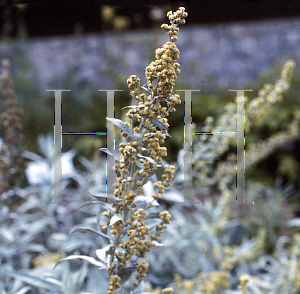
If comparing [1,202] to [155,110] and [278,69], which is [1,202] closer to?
[155,110]

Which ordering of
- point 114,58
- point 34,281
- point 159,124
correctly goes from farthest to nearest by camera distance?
point 114,58
point 34,281
point 159,124

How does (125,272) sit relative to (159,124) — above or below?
below

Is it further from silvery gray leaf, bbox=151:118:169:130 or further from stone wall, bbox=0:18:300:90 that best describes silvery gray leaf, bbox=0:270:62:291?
stone wall, bbox=0:18:300:90

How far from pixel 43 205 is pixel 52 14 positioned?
4.97 ft

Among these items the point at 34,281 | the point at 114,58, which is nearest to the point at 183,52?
the point at 114,58

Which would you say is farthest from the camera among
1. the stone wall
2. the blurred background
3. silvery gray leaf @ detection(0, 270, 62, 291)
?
the stone wall

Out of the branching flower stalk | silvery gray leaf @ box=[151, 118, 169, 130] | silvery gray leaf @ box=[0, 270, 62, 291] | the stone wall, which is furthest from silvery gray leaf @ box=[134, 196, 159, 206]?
the stone wall

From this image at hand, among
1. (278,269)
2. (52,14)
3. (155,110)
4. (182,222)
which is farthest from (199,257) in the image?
(52,14)

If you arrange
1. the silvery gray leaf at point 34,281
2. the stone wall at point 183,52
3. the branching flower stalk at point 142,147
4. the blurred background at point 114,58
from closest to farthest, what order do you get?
the branching flower stalk at point 142,147 < the silvery gray leaf at point 34,281 < the blurred background at point 114,58 < the stone wall at point 183,52

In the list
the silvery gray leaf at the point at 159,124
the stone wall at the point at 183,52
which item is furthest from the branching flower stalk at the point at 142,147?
the stone wall at the point at 183,52

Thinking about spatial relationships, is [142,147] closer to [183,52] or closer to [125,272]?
[125,272]

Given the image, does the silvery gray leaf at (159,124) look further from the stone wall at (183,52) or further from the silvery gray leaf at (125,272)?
the stone wall at (183,52)

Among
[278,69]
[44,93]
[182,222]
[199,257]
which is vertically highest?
[278,69]

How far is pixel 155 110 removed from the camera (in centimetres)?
40
